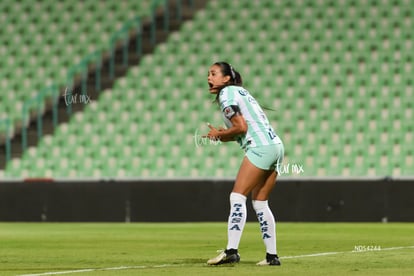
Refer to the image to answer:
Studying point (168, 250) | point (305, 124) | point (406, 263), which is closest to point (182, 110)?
point (305, 124)

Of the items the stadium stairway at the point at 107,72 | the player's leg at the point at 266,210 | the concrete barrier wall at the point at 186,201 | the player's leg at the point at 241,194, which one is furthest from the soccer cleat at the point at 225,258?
the stadium stairway at the point at 107,72

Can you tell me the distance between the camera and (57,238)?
15875 millimetres

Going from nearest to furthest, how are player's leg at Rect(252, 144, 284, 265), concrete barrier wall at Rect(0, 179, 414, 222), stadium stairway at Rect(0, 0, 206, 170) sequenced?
player's leg at Rect(252, 144, 284, 265) → concrete barrier wall at Rect(0, 179, 414, 222) → stadium stairway at Rect(0, 0, 206, 170)

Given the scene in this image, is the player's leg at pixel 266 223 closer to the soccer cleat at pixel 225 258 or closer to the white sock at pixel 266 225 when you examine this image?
the white sock at pixel 266 225

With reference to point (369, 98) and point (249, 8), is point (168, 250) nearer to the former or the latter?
point (369, 98)

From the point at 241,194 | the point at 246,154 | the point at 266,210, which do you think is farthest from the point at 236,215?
the point at 246,154

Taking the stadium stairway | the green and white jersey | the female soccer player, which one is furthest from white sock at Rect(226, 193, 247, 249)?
the stadium stairway

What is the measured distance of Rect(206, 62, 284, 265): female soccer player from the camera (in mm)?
9766

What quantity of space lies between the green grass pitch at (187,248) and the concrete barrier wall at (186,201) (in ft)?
2.16

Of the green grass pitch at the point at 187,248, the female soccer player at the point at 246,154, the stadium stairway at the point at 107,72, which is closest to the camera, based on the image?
the green grass pitch at the point at 187,248

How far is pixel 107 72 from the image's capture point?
2581cm

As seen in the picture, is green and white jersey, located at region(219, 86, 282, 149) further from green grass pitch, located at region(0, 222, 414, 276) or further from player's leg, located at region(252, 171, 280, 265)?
green grass pitch, located at region(0, 222, 414, 276)

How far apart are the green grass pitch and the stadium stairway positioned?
13.8 feet

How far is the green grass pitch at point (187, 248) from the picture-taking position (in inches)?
378
